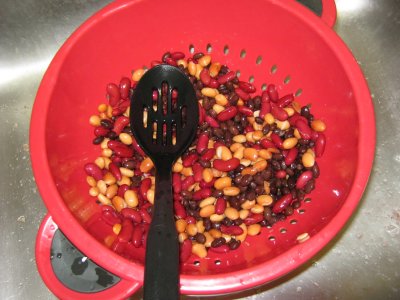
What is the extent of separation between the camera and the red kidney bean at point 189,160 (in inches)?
31.0

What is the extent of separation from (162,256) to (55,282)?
20 cm

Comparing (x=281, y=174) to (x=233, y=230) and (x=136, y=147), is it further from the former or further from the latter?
(x=136, y=147)

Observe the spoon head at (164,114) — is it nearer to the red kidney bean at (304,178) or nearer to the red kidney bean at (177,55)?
the red kidney bean at (177,55)

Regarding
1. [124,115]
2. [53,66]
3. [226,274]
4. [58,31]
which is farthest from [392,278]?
[58,31]

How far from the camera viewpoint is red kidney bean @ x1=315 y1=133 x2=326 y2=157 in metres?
0.74

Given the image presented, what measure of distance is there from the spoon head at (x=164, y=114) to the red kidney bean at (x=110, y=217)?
0.13 metres

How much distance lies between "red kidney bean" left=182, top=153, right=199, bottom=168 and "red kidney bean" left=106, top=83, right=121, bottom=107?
0.17m

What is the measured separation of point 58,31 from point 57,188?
1.52 ft

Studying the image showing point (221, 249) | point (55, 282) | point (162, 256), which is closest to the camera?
point (162, 256)

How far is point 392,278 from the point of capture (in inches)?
30.5

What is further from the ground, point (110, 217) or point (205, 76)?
point (205, 76)

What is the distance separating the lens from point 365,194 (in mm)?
840

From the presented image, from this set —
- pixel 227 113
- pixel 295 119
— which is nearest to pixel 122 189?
pixel 227 113

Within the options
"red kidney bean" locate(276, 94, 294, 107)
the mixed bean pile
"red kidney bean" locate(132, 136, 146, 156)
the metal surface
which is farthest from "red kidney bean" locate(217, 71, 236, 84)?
the metal surface
